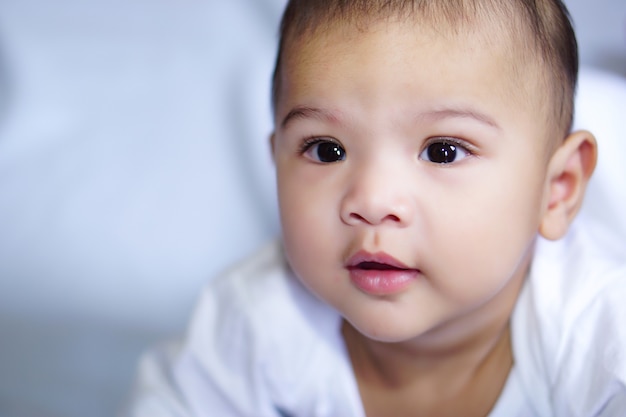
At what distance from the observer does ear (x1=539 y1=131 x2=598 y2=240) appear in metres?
1.01

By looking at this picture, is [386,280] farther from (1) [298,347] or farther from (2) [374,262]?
(1) [298,347]

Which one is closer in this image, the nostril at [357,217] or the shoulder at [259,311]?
the nostril at [357,217]

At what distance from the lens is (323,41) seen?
901 millimetres

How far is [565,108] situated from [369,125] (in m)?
0.27

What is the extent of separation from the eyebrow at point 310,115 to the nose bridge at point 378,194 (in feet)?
0.21

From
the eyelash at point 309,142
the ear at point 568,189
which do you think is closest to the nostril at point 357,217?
the eyelash at point 309,142

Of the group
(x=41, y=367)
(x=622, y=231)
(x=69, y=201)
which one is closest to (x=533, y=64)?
(x=622, y=231)

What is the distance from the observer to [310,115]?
92 cm

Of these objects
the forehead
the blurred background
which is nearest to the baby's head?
the forehead

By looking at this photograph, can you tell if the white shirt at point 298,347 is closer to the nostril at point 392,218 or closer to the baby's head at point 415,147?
the baby's head at point 415,147

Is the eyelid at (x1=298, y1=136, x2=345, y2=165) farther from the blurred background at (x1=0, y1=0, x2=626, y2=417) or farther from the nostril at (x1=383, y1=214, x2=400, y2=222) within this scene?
the blurred background at (x1=0, y1=0, x2=626, y2=417)

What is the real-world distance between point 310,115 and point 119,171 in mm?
881

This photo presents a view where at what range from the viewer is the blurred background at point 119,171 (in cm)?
138

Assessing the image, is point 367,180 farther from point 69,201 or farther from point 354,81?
point 69,201
